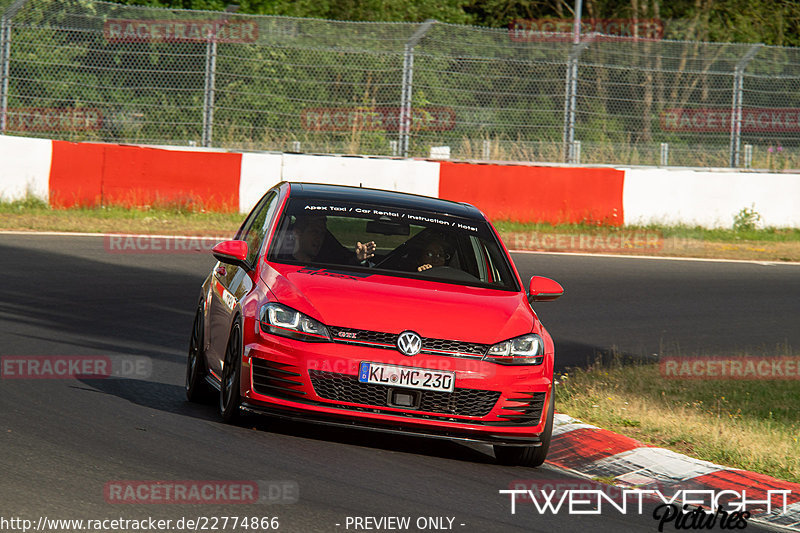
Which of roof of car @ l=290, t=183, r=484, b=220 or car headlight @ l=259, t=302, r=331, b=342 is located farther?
roof of car @ l=290, t=183, r=484, b=220

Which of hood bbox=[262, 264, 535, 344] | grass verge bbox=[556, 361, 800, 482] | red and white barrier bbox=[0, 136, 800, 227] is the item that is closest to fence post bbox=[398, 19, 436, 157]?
red and white barrier bbox=[0, 136, 800, 227]

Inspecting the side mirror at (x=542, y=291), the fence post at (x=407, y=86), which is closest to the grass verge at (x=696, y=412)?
the side mirror at (x=542, y=291)

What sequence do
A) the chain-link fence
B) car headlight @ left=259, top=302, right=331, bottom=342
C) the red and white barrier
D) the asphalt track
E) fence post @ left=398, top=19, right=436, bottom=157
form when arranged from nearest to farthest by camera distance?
the asphalt track
car headlight @ left=259, top=302, right=331, bottom=342
the red and white barrier
the chain-link fence
fence post @ left=398, top=19, right=436, bottom=157

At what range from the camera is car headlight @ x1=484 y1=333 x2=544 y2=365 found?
680 centimetres

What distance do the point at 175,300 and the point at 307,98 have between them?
955 centimetres

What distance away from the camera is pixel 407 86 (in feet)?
69.8

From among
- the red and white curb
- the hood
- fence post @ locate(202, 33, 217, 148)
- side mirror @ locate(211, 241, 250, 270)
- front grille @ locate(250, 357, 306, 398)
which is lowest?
the red and white curb

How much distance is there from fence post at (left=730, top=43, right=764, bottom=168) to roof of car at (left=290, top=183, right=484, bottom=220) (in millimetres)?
15110

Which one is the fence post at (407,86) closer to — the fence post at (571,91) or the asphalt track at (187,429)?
the fence post at (571,91)

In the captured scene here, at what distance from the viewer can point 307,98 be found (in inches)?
852

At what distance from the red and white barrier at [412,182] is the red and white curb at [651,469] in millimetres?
12079

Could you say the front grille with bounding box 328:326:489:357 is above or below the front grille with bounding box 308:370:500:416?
above

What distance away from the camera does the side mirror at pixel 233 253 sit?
745 cm

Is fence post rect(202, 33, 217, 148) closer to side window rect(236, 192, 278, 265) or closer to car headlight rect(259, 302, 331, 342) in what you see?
side window rect(236, 192, 278, 265)
